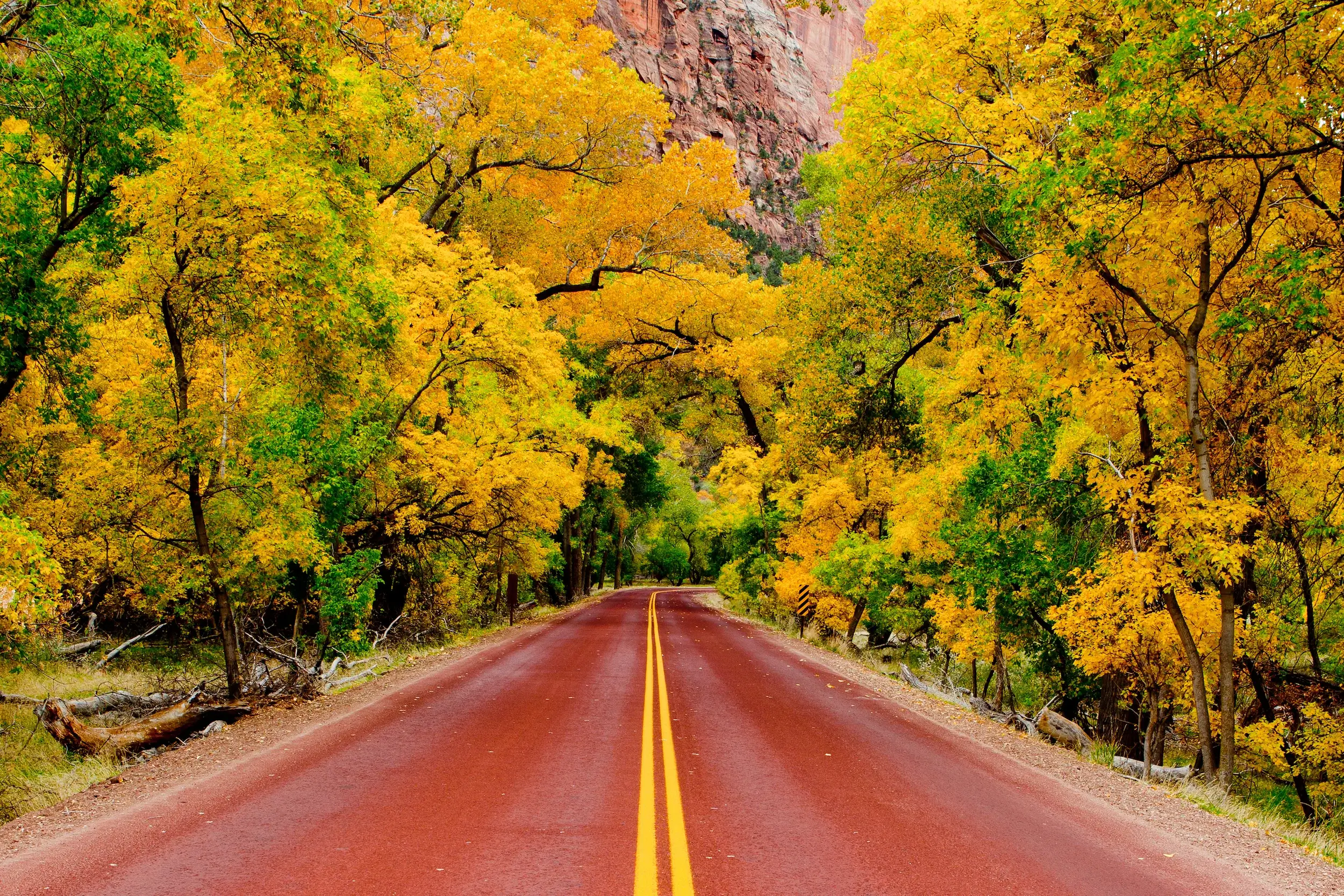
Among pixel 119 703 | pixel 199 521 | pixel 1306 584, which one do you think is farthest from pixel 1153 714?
pixel 119 703

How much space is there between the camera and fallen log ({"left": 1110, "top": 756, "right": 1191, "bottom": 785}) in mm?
10438

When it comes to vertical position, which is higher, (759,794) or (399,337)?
(399,337)

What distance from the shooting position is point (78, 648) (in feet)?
55.2

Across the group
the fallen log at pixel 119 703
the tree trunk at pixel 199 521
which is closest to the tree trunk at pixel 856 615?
the tree trunk at pixel 199 521

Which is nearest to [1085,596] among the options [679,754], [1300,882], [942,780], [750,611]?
[942,780]

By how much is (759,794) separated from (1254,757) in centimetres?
951

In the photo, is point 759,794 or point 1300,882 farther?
point 759,794

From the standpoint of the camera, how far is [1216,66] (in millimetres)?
7246

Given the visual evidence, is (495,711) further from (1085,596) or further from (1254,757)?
(1254,757)

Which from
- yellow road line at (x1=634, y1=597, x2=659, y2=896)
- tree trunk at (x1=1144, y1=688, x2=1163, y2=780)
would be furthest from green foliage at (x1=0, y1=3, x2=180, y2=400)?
tree trunk at (x1=1144, y1=688, x2=1163, y2=780)

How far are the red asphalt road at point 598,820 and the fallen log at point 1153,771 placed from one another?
3.21m

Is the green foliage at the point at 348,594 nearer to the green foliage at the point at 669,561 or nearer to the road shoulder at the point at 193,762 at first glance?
the road shoulder at the point at 193,762

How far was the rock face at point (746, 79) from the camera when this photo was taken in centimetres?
11619

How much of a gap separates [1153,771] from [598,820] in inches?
355
